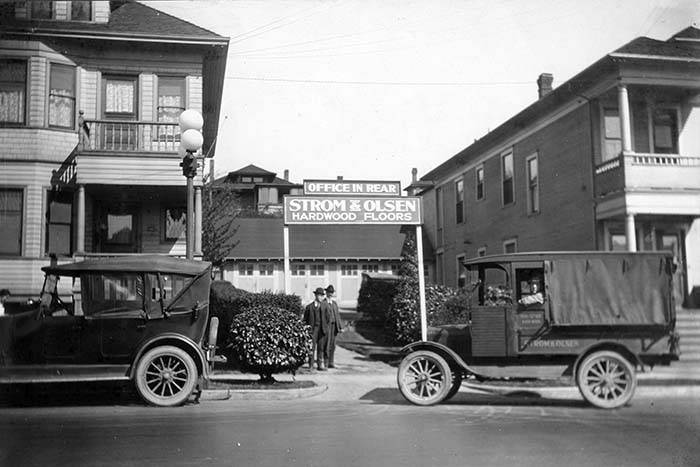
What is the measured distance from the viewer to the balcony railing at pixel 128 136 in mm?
5840

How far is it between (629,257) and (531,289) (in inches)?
36.7

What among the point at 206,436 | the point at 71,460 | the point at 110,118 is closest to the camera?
the point at 71,460

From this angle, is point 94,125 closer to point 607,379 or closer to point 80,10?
point 80,10

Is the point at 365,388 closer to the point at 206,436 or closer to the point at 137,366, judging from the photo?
the point at 206,436

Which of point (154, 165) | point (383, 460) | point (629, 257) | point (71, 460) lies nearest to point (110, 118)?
point (154, 165)

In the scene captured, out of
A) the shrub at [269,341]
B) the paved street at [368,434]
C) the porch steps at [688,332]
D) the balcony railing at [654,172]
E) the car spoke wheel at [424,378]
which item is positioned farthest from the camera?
the shrub at [269,341]

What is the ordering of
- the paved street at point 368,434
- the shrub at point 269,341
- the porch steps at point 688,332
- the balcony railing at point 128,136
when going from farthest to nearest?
the shrub at point 269,341
the balcony railing at point 128,136
the porch steps at point 688,332
the paved street at point 368,434

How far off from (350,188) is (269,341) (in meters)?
2.41

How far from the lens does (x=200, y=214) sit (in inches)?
281

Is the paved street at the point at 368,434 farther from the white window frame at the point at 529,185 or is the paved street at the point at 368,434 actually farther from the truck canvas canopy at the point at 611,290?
the white window frame at the point at 529,185

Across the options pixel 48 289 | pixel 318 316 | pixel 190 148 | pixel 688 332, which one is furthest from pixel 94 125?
pixel 688 332

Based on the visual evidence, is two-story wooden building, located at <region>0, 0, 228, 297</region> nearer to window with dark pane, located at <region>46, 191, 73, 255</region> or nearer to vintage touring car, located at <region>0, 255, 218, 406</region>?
window with dark pane, located at <region>46, 191, 73, 255</region>

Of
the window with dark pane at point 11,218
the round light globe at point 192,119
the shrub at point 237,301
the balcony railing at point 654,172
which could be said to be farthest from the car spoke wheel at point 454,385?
the window with dark pane at point 11,218

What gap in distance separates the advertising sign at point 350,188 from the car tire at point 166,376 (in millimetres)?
2255
